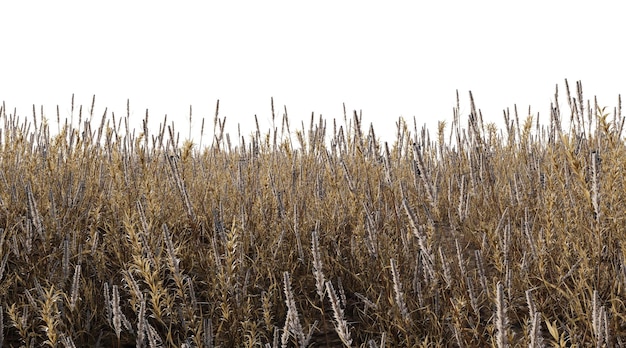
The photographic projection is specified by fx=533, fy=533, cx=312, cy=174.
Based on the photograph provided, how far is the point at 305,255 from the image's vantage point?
250cm

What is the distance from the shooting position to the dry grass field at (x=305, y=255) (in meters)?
1.82

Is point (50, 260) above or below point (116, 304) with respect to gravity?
above

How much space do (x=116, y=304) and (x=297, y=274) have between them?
3.33 ft

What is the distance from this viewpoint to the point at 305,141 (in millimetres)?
3637

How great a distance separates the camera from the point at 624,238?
2205 mm

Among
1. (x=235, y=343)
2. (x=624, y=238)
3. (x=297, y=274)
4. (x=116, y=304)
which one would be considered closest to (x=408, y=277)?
(x=297, y=274)

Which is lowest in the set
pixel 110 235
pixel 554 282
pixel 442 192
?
pixel 554 282

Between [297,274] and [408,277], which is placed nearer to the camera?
[408,277]

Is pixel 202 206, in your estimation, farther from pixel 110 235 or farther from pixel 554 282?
pixel 554 282

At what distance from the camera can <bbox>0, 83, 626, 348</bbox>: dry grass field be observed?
5.98 ft

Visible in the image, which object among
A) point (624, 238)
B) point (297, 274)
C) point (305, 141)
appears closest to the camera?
point (624, 238)

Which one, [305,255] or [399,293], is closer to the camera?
[399,293]

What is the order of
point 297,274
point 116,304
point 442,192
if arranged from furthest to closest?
point 442,192
point 297,274
point 116,304

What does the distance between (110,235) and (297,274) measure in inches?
35.8
